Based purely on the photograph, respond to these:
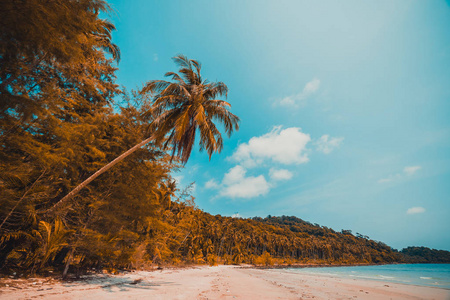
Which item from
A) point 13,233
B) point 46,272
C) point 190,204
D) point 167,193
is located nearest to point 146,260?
point 167,193

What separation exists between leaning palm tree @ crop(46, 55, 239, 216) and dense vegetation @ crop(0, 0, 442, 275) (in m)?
0.06

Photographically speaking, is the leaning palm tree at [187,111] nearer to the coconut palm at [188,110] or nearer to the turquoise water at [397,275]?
the coconut palm at [188,110]

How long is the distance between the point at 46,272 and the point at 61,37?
8961mm

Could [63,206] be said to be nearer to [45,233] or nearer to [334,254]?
[45,233]

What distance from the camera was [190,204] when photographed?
74.9 ft

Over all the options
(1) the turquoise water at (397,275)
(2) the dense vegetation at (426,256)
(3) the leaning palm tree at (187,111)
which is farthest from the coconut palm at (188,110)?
(2) the dense vegetation at (426,256)

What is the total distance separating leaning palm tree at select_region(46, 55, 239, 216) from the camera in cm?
1001

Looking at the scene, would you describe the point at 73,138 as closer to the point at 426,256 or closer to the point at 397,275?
the point at 397,275

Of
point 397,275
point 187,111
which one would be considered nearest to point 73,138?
point 187,111

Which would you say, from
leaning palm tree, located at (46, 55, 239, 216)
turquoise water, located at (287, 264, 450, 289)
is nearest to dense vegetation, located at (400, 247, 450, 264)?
turquoise water, located at (287, 264, 450, 289)

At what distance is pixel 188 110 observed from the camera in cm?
999

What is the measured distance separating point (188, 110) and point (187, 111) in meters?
0.21

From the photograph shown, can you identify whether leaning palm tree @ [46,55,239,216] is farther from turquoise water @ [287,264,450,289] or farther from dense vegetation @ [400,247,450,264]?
dense vegetation @ [400,247,450,264]

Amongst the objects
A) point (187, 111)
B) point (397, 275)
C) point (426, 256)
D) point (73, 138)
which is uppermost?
point (187, 111)
